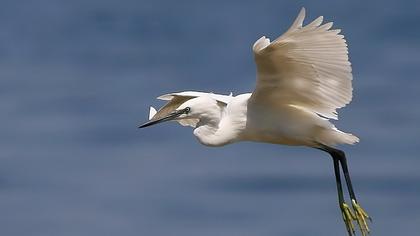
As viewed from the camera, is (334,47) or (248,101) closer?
(334,47)

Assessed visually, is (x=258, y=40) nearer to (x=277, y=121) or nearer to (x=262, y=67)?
(x=262, y=67)

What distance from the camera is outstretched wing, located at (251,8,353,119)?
18281 millimetres

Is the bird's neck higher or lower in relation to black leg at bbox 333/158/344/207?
higher

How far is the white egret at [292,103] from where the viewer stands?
18.5m

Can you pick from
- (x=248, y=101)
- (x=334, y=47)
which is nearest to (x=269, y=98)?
(x=248, y=101)

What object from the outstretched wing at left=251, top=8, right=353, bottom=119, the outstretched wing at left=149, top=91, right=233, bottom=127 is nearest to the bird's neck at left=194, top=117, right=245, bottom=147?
the outstretched wing at left=251, top=8, right=353, bottom=119

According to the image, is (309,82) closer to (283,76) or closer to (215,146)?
(283,76)

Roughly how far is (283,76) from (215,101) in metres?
1.52

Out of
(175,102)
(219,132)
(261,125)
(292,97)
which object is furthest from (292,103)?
(175,102)

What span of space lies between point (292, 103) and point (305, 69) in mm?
1146

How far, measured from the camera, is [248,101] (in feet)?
65.5

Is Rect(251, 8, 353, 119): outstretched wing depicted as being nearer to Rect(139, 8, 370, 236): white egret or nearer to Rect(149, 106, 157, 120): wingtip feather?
Rect(139, 8, 370, 236): white egret

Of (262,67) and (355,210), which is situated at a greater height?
(262,67)

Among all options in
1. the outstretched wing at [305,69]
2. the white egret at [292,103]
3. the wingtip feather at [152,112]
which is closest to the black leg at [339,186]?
A: the white egret at [292,103]
